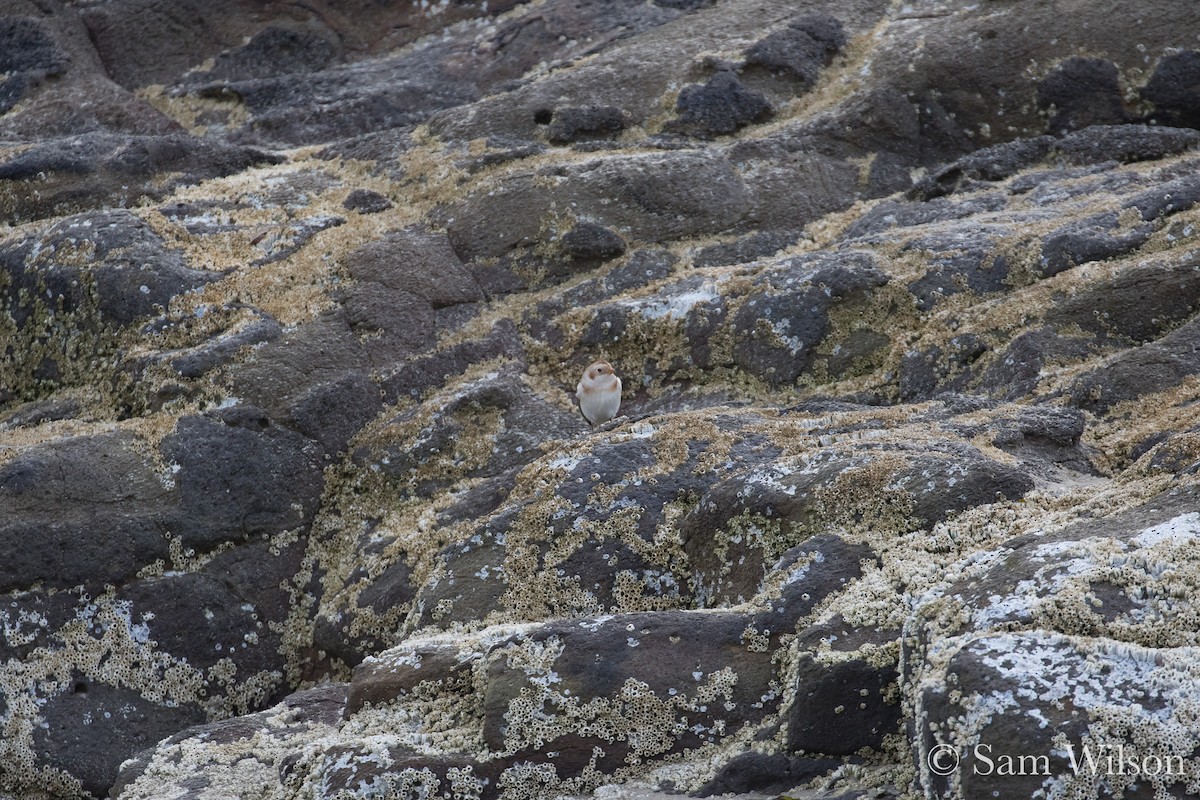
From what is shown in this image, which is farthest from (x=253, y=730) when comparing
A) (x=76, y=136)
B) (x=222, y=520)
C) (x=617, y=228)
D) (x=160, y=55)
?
(x=160, y=55)

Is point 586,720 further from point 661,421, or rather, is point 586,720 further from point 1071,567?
point 661,421

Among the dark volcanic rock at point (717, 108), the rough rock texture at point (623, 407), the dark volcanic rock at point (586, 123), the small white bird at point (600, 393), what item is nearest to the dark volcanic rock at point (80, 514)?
the rough rock texture at point (623, 407)

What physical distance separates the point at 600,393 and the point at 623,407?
0.73 m

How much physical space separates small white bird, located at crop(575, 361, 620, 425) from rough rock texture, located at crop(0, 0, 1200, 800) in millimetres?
292

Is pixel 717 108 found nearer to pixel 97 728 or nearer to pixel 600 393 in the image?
pixel 600 393

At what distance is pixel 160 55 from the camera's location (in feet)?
65.3

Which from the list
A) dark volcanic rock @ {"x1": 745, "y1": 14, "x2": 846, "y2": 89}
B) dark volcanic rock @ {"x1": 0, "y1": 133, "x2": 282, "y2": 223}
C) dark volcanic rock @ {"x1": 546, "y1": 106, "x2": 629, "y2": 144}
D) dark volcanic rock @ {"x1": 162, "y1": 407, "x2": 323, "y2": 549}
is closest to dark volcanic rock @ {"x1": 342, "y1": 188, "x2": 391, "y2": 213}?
dark volcanic rock @ {"x1": 0, "y1": 133, "x2": 282, "y2": 223}

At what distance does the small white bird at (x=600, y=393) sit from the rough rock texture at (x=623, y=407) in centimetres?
29

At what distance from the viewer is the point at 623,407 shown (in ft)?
39.4

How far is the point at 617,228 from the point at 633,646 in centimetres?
828

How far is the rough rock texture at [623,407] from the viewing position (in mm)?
6090

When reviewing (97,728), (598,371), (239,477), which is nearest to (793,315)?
(598,371)

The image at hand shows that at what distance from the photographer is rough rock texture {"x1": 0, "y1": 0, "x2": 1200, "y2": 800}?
609 cm

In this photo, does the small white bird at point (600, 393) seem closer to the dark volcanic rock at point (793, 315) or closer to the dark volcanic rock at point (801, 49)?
the dark volcanic rock at point (793, 315)
